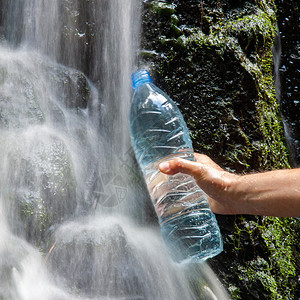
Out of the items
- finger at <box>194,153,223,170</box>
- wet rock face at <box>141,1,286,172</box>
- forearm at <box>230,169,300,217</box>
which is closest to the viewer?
forearm at <box>230,169,300,217</box>

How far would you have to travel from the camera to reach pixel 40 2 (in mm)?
2148

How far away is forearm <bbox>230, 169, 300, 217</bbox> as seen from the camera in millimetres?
1428

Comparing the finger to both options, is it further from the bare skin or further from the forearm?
the forearm

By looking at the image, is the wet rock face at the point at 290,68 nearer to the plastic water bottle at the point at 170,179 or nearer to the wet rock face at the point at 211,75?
the wet rock face at the point at 211,75

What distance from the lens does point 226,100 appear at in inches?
85.9

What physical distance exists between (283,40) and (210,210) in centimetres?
193

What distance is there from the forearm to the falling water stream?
734mm

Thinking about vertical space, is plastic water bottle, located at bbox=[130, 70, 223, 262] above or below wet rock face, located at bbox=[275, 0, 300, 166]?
below

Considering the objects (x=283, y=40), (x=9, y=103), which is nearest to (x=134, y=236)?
(x=9, y=103)

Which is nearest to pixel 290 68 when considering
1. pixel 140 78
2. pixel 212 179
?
pixel 140 78

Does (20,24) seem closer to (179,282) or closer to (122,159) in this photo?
(122,159)

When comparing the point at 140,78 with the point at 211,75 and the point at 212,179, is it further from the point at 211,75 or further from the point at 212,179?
the point at 212,179

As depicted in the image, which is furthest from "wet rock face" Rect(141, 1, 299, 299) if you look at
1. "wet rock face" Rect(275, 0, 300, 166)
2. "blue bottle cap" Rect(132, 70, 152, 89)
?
"wet rock face" Rect(275, 0, 300, 166)

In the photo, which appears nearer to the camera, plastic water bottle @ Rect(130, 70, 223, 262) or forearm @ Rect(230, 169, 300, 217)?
forearm @ Rect(230, 169, 300, 217)
